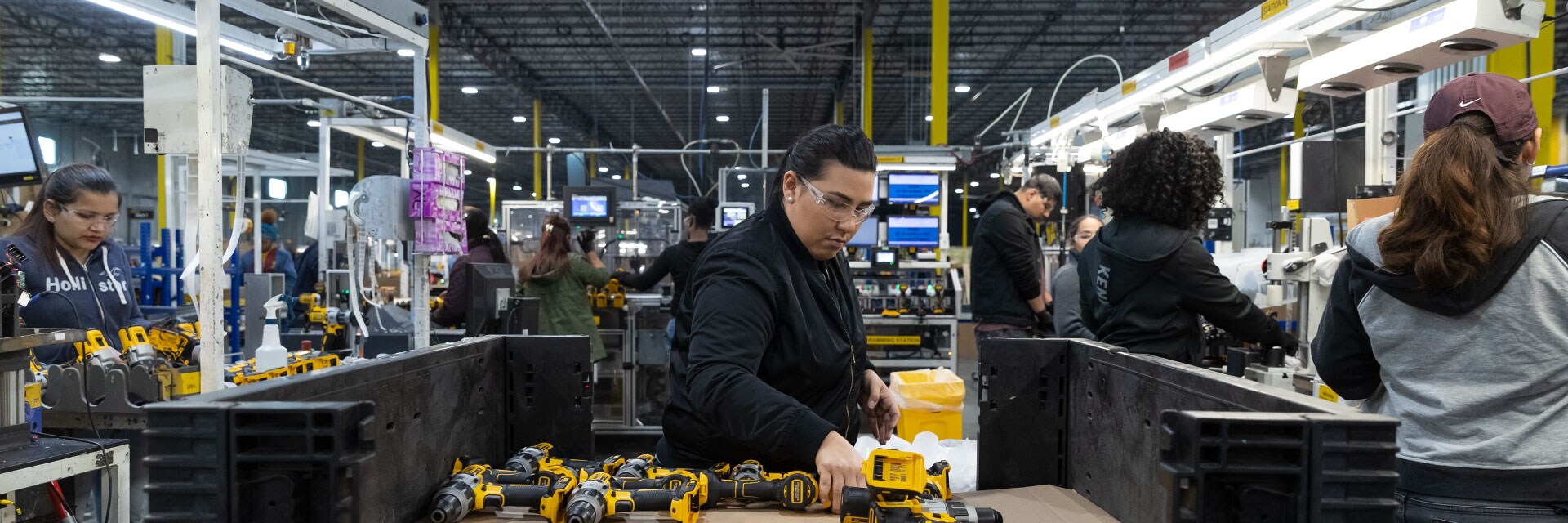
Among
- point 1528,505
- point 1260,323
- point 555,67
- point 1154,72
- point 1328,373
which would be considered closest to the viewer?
point 1528,505

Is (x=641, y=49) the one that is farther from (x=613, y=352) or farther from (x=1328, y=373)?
(x=1328, y=373)

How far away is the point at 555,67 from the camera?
1625 centimetres

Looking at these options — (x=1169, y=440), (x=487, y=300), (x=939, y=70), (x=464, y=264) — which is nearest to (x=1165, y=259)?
(x=1169, y=440)

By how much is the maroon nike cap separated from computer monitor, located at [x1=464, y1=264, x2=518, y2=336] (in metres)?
2.68

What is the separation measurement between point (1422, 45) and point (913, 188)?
14.6ft

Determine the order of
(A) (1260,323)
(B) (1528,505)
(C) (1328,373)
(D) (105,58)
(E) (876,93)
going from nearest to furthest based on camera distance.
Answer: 1. (B) (1528,505)
2. (C) (1328,373)
3. (A) (1260,323)
4. (D) (105,58)
5. (E) (876,93)

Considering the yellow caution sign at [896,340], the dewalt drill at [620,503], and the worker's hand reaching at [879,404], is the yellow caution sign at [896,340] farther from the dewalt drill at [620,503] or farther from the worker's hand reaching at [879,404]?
the dewalt drill at [620,503]

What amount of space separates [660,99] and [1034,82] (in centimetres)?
745

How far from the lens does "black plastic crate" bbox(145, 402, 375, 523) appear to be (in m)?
1.01

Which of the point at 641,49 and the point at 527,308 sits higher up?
the point at 641,49

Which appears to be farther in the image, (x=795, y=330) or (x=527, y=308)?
(x=527, y=308)

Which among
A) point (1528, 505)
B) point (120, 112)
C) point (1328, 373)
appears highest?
point (120, 112)

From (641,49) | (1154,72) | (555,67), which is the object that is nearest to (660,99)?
(555,67)

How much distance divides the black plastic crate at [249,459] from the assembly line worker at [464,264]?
394 cm
